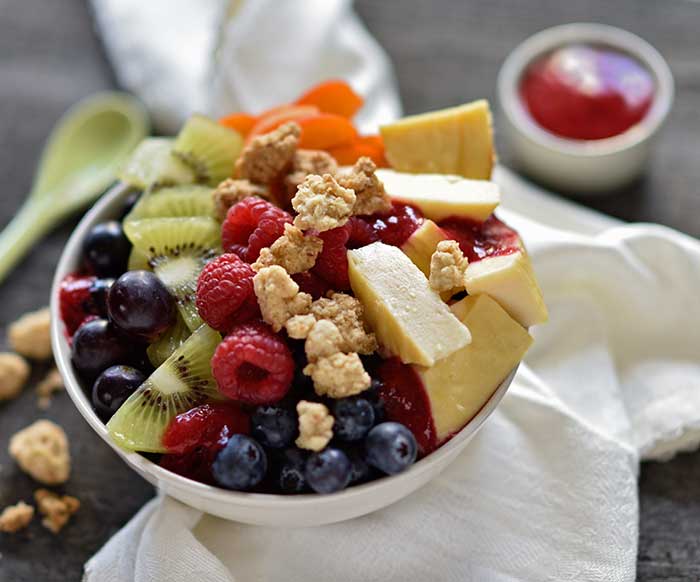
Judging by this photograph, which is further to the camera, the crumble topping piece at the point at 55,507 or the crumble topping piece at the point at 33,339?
the crumble topping piece at the point at 33,339

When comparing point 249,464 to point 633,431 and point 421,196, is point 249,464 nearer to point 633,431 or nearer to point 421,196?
point 421,196

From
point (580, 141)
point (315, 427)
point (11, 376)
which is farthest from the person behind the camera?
point (580, 141)

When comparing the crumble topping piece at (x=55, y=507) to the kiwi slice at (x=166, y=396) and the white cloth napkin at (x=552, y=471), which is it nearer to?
the white cloth napkin at (x=552, y=471)

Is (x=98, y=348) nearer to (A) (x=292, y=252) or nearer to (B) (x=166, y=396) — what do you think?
(B) (x=166, y=396)

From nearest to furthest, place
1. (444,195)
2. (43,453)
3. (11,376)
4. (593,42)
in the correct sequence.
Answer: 1. (444,195)
2. (43,453)
3. (11,376)
4. (593,42)

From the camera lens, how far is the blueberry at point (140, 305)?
1312 millimetres

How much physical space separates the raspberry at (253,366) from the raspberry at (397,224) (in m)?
0.26

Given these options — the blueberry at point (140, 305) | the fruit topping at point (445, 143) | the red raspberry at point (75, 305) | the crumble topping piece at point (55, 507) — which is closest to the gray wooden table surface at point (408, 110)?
the crumble topping piece at point (55, 507)

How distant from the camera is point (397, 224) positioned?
1391 millimetres

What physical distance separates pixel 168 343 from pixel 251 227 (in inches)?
8.9

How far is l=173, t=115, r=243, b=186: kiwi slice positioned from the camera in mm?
1595

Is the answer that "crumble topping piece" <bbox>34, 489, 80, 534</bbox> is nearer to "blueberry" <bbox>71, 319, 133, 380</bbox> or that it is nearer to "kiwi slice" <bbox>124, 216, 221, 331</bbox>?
"blueberry" <bbox>71, 319, 133, 380</bbox>

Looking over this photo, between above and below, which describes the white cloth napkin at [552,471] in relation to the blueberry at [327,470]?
below

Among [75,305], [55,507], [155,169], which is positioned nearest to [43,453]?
[55,507]
